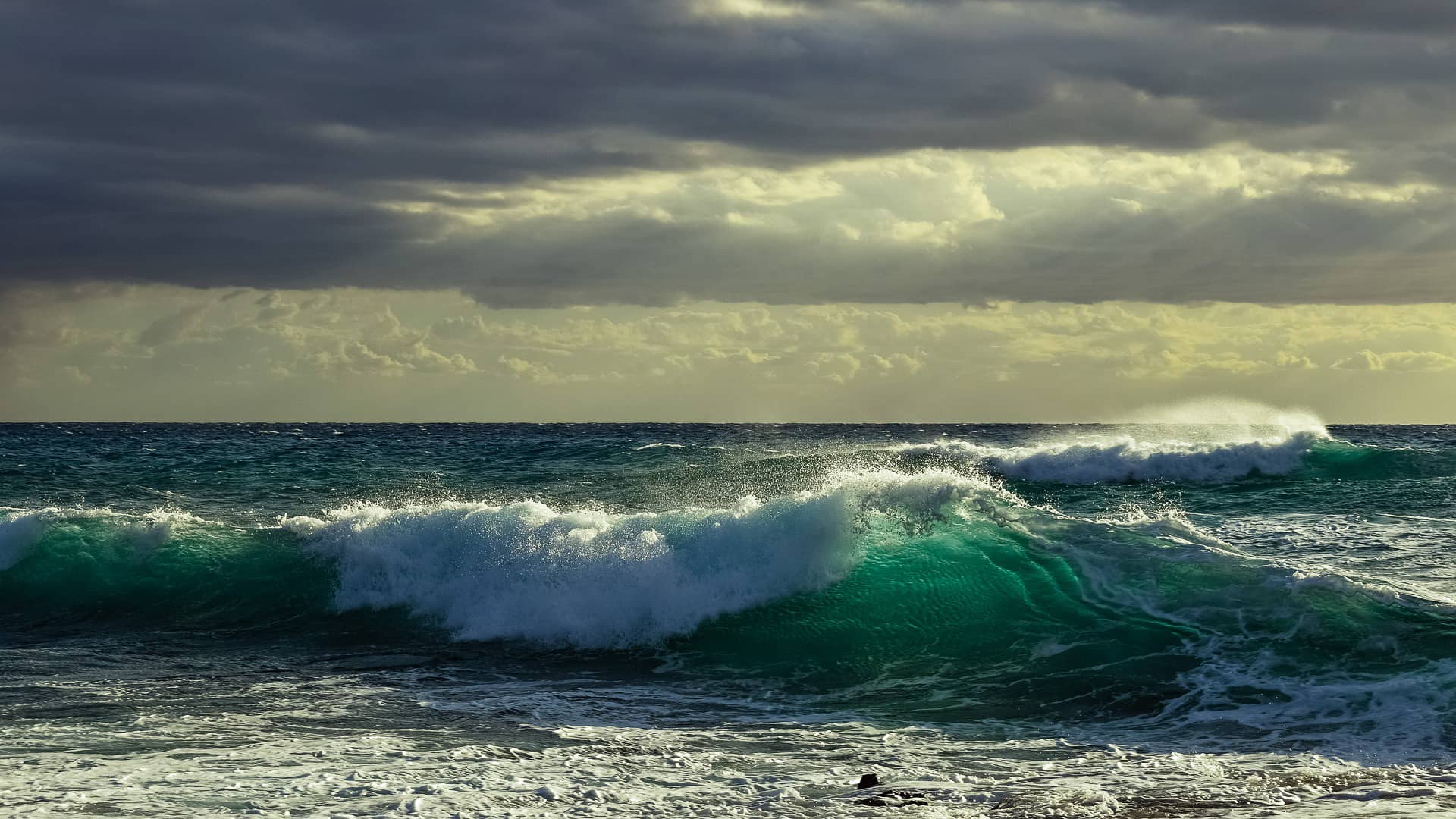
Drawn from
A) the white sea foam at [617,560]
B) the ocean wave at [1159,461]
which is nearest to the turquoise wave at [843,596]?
the white sea foam at [617,560]

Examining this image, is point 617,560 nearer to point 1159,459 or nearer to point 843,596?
point 843,596

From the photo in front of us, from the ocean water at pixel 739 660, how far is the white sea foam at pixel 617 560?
53 mm

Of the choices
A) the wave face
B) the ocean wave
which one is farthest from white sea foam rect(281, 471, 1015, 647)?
the ocean wave

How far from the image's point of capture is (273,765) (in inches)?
364

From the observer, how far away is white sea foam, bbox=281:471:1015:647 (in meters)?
15.9

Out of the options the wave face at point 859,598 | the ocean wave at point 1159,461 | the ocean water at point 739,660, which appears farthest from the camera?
the ocean wave at point 1159,461

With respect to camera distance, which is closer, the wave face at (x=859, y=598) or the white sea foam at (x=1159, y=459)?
the wave face at (x=859, y=598)

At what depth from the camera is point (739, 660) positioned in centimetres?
1450

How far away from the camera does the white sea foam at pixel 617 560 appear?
52.1 ft

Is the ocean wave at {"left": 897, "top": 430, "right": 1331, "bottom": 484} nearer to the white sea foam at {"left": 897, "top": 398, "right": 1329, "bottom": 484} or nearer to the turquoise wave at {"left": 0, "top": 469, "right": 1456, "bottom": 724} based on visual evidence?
the white sea foam at {"left": 897, "top": 398, "right": 1329, "bottom": 484}

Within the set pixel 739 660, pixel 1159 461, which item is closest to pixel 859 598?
pixel 739 660

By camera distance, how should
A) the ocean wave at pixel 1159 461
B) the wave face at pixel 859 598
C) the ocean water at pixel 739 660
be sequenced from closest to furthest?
the ocean water at pixel 739 660, the wave face at pixel 859 598, the ocean wave at pixel 1159 461

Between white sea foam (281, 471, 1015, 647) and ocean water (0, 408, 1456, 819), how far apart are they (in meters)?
0.05

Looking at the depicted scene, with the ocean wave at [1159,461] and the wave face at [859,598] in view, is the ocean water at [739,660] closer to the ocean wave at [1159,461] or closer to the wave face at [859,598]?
the wave face at [859,598]
